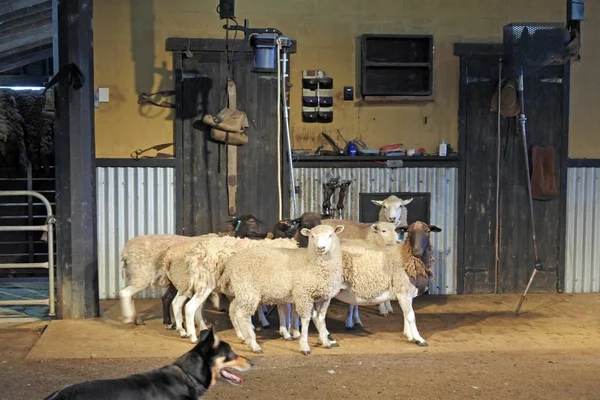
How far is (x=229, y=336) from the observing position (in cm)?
959

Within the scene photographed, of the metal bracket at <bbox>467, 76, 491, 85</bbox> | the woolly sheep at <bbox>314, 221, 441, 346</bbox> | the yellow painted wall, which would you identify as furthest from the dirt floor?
the metal bracket at <bbox>467, 76, 491, 85</bbox>

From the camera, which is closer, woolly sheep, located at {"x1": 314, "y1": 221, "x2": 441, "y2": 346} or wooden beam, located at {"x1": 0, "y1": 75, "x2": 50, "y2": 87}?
woolly sheep, located at {"x1": 314, "y1": 221, "x2": 441, "y2": 346}

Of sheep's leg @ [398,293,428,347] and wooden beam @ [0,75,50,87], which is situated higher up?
wooden beam @ [0,75,50,87]

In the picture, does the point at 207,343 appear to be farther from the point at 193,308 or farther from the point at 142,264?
the point at 142,264

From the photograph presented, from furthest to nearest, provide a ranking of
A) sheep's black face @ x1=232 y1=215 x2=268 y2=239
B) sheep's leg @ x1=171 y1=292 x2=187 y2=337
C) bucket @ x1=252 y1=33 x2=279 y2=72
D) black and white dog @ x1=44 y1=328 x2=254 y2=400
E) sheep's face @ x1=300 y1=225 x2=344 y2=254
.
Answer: sheep's black face @ x1=232 y1=215 x2=268 y2=239 → bucket @ x1=252 y1=33 x2=279 y2=72 → sheep's leg @ x1=171 y1=292 x2=187 y2=337 → sheep's face @ x1=300 y1=225 x2=344 y2=254 → black and white dog @ x1=44 y1=328 x2=254 y2=400

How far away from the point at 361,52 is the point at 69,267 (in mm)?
5134

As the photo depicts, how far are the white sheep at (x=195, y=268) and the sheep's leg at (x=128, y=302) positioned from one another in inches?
20.3

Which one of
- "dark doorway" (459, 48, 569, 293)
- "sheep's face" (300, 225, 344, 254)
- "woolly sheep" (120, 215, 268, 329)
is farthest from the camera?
"dark doorway" (459, 48, 569, 293)

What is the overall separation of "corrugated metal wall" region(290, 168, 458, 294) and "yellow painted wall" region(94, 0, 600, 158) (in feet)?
1.45

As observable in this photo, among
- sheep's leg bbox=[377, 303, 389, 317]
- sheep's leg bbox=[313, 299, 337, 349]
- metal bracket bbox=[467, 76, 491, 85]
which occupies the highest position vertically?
metal bracket bbox=[467, 76, 491, 85]

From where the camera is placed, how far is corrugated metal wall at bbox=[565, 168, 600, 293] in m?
12.6

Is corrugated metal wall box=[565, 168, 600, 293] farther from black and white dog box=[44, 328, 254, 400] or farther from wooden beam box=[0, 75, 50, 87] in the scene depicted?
wooden beam box=[0, 75, 50, 87]

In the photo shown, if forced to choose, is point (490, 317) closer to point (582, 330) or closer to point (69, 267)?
point (582, 330)

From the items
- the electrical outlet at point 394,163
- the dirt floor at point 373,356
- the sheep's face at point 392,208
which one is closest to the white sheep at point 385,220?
the sheep's face at point 392,208
